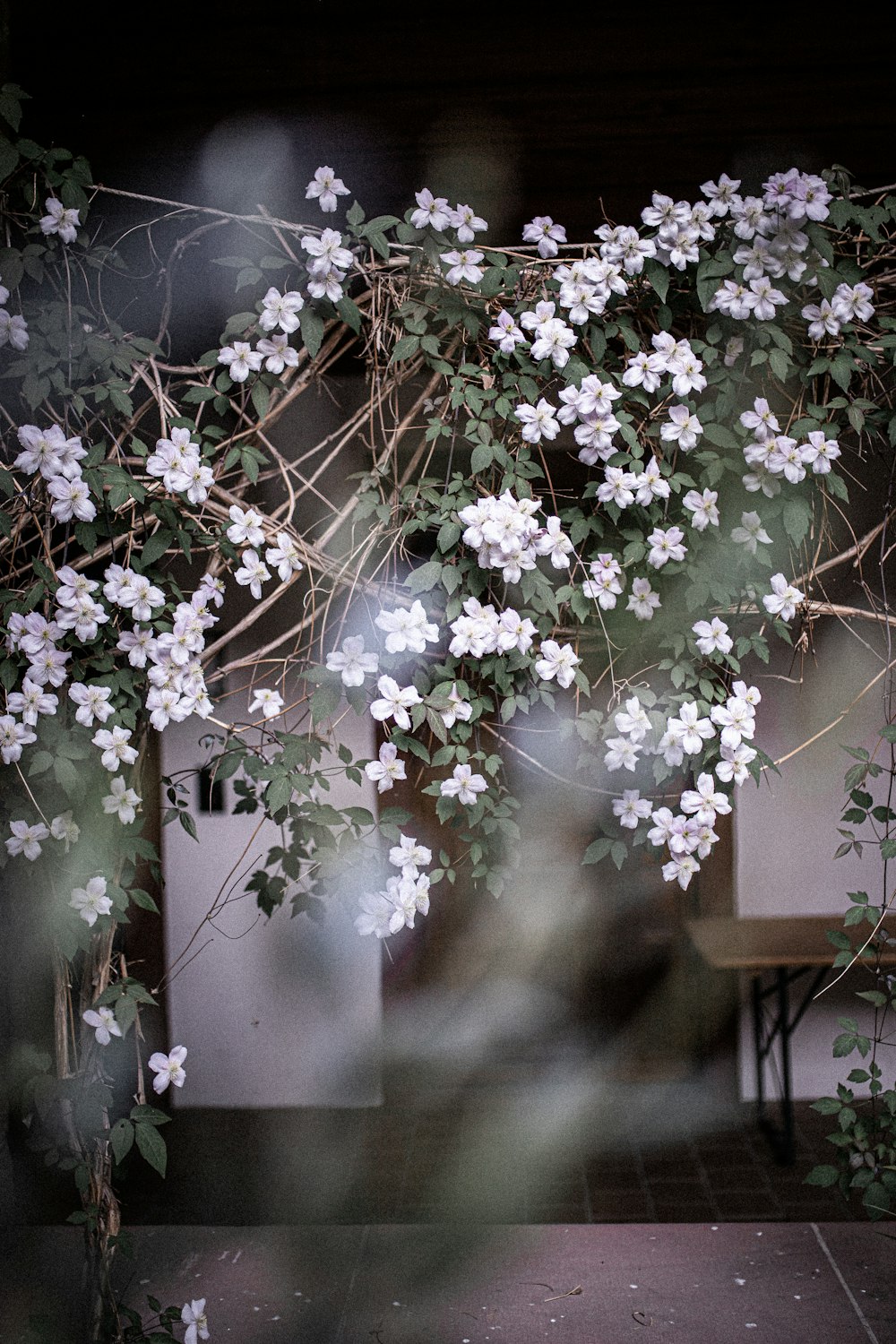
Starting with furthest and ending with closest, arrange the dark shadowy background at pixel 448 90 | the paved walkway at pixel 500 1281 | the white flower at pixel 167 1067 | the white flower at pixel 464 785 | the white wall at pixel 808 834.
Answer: the white wall at pixel 808 834, the dark shadowy background at pixel 448 90, the paved walkway at pixel 500 1281, the white flower at pixel 464 785, the white flower at pixel 167 1067

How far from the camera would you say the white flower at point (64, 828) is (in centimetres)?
219

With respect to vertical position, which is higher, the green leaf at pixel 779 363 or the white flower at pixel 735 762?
the green leaf at pixel 779 363

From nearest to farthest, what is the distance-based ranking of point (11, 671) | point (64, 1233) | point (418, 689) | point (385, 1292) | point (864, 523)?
point (11, 671)
point (418, 689)
point (385, 1292)
point (64, 1233)
point (864, 523)

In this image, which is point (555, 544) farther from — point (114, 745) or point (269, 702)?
point (114, 745)

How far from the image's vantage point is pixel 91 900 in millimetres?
2150

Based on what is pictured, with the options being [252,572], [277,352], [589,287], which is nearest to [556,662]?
[252,572]

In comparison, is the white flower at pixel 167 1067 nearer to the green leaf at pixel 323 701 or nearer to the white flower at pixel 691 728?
the green leaf at pixel 323 701

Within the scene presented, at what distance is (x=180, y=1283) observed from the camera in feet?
8.82

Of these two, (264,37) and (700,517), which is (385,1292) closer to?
(700,517)

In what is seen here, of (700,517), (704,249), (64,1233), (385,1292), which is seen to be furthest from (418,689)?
(64,1233)

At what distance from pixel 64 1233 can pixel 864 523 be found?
10.9 feet

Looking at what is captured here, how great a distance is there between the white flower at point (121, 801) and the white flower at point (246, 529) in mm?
548

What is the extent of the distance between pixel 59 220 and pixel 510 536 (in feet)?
3.58

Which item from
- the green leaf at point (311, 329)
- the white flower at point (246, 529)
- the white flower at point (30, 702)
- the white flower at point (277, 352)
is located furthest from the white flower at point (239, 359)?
the white flower at point (30, 702)
